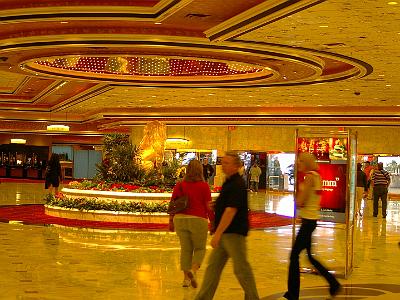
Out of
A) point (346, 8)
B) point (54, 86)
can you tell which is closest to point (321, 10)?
point (346, 8)

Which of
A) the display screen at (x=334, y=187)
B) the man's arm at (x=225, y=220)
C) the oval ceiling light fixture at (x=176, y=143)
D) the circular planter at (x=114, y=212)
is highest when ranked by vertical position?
the oval ceiling light fixture at (x=176, y=143)

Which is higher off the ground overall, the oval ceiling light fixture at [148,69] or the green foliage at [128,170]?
the oval ceiling light fixture at [148,69]

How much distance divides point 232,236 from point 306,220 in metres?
1.37

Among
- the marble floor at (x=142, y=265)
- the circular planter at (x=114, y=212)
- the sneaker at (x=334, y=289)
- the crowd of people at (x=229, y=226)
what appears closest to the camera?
the crowd of people at (x=229, y=226)

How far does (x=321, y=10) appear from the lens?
8.88 m

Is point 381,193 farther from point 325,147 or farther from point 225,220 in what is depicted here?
point 225,220

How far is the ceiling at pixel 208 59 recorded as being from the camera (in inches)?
391

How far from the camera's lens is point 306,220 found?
7.73 meters

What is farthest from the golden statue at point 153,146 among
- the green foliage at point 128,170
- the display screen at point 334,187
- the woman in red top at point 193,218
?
Answer: the woman in red top at point 193,218

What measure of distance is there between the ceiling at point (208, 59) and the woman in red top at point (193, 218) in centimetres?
226

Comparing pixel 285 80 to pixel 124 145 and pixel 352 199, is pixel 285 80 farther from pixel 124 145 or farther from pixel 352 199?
pixel 352 199

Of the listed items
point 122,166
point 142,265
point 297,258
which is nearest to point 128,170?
point 122,166

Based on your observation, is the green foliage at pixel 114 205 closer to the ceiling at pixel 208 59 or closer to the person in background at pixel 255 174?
the ceiling at pixel 208 59

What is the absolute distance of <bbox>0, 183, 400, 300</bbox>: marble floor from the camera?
8.05 m
